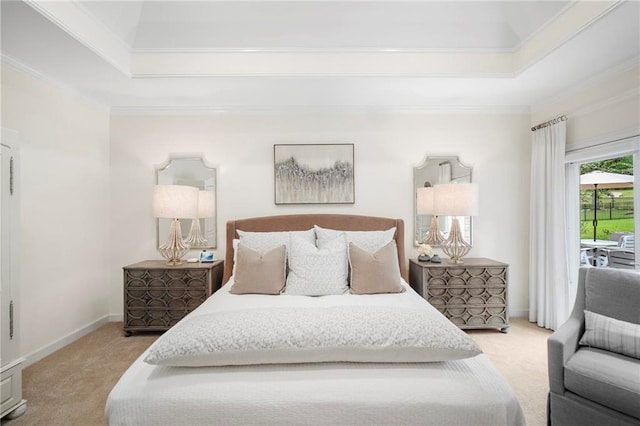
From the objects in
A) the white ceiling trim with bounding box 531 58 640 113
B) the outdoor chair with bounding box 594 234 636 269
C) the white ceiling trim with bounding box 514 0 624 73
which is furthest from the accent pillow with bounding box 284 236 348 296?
the white ceiling trim with bounding box 531 58 640 113

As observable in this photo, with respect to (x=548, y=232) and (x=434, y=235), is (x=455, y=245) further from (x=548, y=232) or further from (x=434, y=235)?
(x=548, y=232)

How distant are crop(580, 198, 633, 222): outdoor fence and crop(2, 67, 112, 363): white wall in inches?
197

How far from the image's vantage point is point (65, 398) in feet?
7.50

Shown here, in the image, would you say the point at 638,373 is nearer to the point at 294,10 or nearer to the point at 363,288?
the point at 363,288

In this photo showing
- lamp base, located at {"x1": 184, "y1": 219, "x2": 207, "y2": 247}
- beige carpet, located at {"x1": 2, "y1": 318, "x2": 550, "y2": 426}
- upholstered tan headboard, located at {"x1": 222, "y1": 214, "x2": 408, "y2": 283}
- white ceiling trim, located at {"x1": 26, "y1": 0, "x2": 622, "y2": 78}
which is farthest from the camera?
lamp base, located at {"x1": 184, "y1": 219, "x2": 207, "y2": 247}

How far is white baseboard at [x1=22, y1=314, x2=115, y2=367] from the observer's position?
2820 millimetres

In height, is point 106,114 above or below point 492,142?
above

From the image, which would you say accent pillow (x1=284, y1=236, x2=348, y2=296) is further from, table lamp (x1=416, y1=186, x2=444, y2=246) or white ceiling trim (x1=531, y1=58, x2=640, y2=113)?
white ceiling trim (x1=531, y1=58, x2=640, y2=113)

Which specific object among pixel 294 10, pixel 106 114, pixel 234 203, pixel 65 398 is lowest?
pixel 65 398

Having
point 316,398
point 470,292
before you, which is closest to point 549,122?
point 470,292

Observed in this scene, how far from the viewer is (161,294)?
3363 millimetres

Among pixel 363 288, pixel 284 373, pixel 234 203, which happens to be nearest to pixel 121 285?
pixel 234 203

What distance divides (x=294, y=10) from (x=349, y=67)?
661mm

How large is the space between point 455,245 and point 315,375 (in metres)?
2.69
